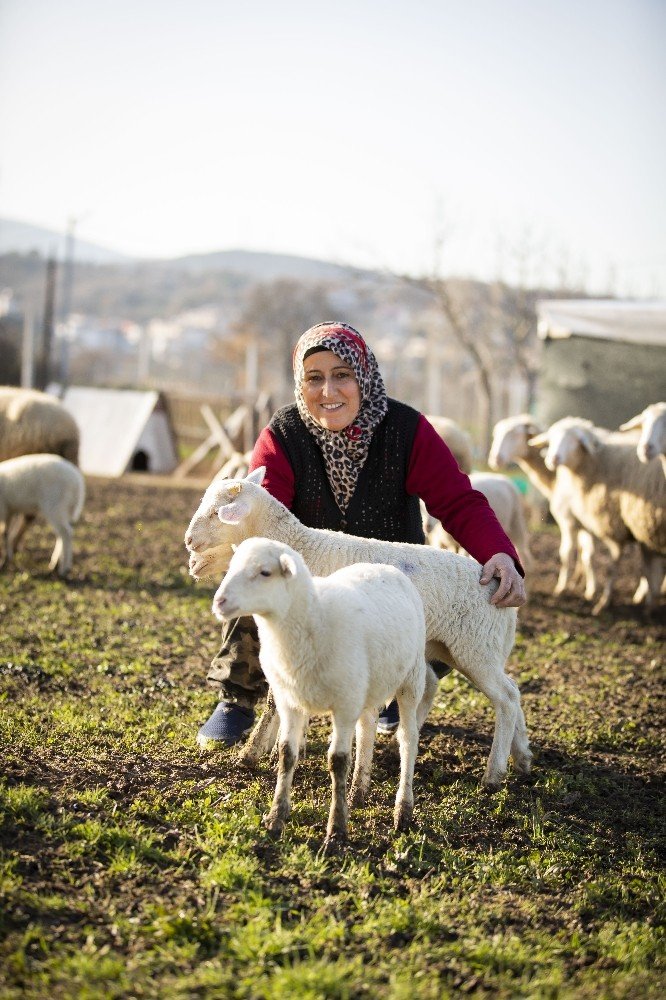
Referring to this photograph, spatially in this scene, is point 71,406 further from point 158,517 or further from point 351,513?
point 351,513

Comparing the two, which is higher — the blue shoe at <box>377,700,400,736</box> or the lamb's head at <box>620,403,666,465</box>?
the lamb's head at <box>620,403,666,465</box>

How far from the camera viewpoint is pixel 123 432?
17.5m

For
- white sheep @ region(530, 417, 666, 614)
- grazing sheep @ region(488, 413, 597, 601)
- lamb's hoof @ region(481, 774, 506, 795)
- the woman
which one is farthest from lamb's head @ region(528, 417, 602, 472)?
lamb's hoof @ region(481, 774, 506, 795)

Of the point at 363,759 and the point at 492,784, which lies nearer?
the point at 363,759

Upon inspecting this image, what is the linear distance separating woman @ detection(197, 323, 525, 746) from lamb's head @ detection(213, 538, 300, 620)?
1.16m

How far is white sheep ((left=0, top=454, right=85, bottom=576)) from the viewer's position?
7.83 metres

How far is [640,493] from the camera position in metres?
7.81

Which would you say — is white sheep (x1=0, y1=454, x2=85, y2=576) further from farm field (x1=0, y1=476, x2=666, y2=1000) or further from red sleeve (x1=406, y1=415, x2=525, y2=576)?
red sleeve (x1=406, y1=415, x2=525, y2=576)

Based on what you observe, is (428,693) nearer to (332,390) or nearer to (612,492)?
(332,390)

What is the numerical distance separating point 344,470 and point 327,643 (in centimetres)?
123

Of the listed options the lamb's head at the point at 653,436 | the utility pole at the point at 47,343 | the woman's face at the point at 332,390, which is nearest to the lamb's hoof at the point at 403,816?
the woman's face at the point at 332,390

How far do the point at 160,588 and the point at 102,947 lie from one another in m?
5.09

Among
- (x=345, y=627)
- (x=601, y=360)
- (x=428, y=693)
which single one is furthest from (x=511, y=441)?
(x=345, y=627)

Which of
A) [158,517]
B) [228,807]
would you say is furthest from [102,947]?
[158,517]
